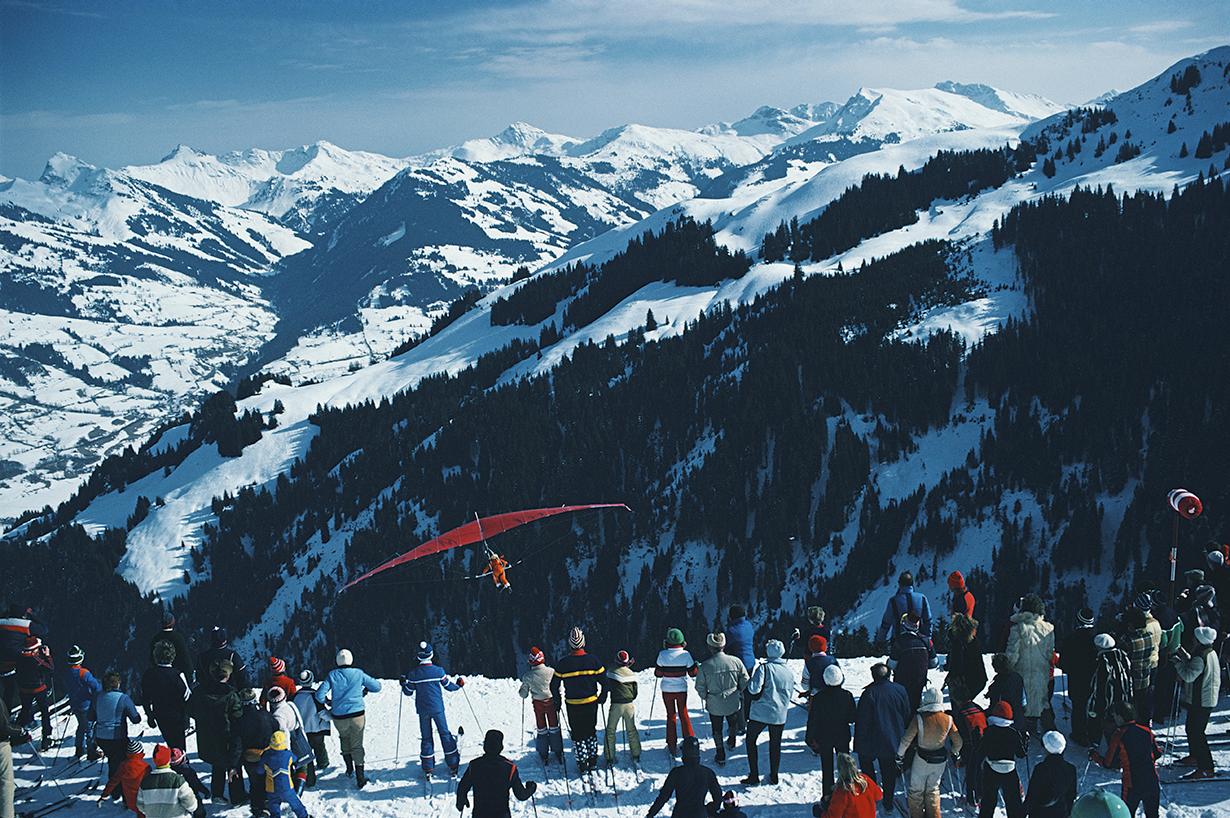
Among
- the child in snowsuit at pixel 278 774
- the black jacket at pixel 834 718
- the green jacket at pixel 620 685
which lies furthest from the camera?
the green jacket at pixel 620 685

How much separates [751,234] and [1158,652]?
15662 cm

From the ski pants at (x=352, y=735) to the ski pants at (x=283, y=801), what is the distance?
1586 mm

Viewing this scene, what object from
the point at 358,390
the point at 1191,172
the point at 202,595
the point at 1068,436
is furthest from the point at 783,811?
the point at 358,390

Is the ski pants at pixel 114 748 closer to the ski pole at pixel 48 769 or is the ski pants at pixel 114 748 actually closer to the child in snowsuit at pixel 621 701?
the ski pole at pixel 48 769

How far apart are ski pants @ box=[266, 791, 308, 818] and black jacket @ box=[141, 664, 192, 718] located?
9.64ft

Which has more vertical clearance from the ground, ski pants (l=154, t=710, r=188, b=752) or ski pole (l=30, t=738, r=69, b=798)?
ski pants (l=154, t=710, r=188, b=752)

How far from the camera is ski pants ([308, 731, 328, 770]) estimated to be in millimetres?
17453

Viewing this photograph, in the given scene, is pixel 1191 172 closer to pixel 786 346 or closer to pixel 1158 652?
pixel 786 346

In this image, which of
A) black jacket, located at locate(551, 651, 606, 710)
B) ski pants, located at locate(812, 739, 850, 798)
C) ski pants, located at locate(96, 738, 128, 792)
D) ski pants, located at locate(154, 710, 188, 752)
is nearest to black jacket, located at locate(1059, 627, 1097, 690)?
ski pants, located at locate(812, 739, 850, 798)

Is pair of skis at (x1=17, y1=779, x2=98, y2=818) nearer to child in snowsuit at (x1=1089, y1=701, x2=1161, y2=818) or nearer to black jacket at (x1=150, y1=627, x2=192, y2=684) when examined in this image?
black jacket at (x1=150, y1=627, x2=192, y2=684)

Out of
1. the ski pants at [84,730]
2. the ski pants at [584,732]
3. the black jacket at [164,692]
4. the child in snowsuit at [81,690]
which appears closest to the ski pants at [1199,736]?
the ski pants at [584,732]

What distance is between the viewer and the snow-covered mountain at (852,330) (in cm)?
7438

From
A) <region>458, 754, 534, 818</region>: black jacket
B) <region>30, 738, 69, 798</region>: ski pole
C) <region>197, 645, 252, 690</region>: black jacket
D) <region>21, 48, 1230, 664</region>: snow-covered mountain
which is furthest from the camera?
<region>21, 48, 1230, 664</region>: snow-covered mountain

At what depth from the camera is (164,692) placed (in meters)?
17.0
